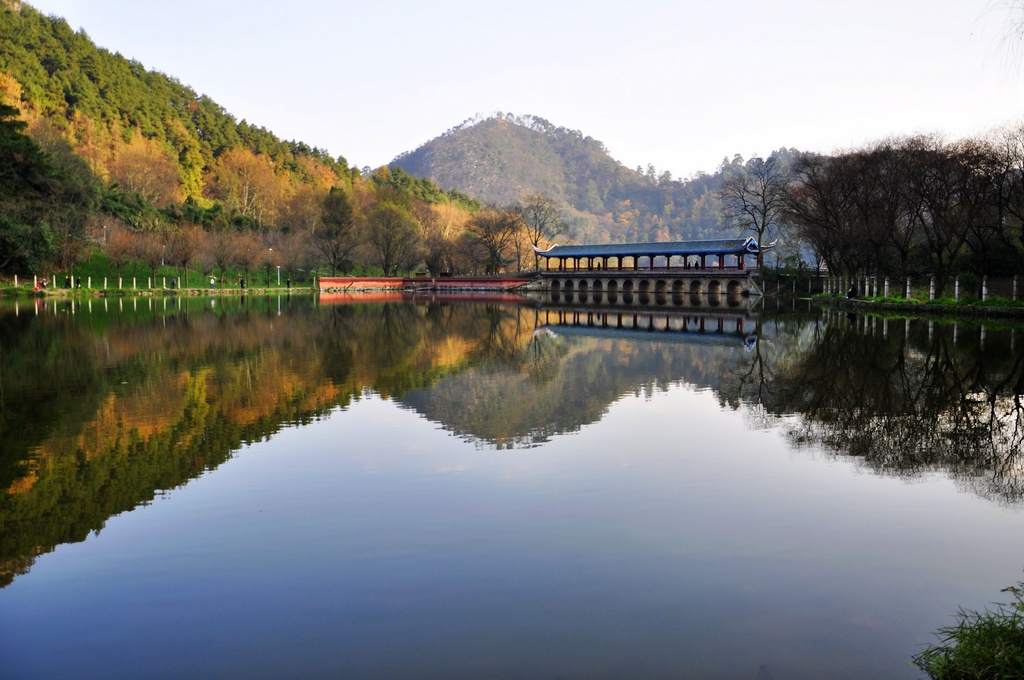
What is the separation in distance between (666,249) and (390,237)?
34081 millimetres

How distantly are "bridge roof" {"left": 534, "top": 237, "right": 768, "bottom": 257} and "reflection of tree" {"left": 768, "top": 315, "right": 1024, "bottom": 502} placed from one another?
42.0m

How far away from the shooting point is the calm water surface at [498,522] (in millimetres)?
5047

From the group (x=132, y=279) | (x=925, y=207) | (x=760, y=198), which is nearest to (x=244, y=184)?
(x=132, y=279)

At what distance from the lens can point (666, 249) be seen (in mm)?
67625

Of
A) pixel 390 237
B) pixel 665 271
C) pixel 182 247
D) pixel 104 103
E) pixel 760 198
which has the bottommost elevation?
pixel 665 271

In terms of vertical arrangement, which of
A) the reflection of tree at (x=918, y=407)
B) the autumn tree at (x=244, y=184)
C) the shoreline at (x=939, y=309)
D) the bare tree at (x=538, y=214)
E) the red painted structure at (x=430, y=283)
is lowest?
the reflection of tree at (x=918, y=407)

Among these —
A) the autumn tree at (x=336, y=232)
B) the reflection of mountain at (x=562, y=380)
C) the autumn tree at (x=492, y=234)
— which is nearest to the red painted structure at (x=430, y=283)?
the autumn tree at (x=336, y=232)

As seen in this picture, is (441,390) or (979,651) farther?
(441,390)

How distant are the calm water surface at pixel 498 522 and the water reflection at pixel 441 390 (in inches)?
3.3

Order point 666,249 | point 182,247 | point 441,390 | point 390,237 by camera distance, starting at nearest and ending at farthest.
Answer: point 441,390 < point 182,247 < point 666,249 < point 390,237

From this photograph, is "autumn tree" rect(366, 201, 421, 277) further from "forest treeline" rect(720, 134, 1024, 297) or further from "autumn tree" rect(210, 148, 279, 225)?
"forest treeline" rect(720, 134, 1024, 297)

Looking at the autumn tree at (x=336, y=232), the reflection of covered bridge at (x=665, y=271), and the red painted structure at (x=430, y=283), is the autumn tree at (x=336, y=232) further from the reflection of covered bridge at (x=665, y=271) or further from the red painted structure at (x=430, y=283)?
the reflection of covered bridge at (x=665, y=271)

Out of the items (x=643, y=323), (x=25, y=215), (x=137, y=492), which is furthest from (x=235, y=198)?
(x=137, y=492)

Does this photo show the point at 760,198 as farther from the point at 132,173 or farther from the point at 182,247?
the point at 132,173
